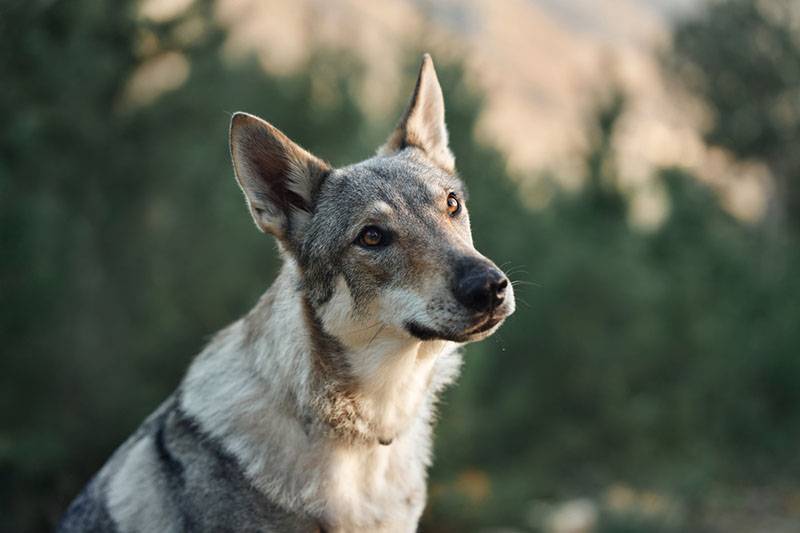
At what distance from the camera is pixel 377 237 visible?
3.94 metres

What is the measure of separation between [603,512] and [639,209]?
26.4 feet

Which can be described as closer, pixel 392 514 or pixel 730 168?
pixel 392 514

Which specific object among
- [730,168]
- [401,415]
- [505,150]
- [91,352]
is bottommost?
[401,415]

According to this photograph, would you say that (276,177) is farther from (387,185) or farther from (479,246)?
(479,246)

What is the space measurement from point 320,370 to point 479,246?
31.5 ft

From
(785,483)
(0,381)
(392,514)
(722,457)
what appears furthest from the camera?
(722,457)

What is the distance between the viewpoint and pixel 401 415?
4020 mm

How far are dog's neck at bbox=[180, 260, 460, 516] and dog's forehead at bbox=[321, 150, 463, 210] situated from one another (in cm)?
43

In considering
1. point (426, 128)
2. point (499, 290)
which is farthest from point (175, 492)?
point (426, 128)

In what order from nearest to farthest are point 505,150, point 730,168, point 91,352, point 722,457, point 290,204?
1. point 290,204
2. point 91,352
3. point 722,457
4. point 505,150
5. point 730,168

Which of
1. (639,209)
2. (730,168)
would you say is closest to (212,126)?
(639,209)

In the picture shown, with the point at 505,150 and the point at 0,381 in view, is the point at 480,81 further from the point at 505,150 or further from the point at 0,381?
the point at 0,381

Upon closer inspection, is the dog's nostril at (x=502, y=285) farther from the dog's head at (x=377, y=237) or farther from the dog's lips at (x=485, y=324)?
the dog's lips at (x=485, y=324)

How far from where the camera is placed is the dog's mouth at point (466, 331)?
3.61 meters
